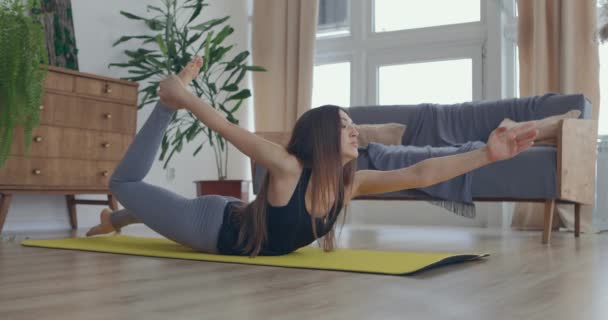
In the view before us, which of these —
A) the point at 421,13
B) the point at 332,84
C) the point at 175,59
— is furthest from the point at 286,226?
the point at 332,84

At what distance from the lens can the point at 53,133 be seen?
12.9ft

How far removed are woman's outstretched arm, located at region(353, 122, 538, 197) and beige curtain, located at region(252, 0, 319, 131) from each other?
11.3 feet

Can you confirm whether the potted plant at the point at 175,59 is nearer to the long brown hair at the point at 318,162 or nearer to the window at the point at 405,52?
the window at the point at 405,52

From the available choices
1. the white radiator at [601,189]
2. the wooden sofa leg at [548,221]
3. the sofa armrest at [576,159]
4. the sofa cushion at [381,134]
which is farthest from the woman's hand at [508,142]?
the white radiator at [601,189]

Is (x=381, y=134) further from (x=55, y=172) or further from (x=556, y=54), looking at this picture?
(x=55, y=172)

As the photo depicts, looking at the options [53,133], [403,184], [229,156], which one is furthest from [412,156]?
[229,156]

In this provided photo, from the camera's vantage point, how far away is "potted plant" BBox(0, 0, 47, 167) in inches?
128

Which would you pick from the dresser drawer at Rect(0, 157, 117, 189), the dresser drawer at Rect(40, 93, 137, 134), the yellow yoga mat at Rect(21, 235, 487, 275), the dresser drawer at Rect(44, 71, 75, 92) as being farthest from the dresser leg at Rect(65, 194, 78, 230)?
the yellow yoga mat at Rect(21, 235, 487, 275)

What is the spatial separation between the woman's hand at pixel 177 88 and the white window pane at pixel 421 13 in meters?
3.79

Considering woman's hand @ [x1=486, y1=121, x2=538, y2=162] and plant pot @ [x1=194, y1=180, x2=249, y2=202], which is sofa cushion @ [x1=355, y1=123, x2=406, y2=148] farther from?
woman's hand @ [x1=486, y1=121, x2=538, y2=162]

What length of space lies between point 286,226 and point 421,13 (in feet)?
13.0

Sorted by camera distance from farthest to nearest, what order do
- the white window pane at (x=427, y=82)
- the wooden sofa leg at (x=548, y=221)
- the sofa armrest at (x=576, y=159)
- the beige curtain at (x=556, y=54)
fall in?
the white window pane at (x=427, y=82) → the beige curtain at (x=556, y=54) → the sofa armrest at (x=576, y=159) → the wooden sofa leg at (x=548, y=221)

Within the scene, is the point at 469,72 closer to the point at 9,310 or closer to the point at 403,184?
the point at 403,184

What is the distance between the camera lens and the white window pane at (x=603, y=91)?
5.07m
